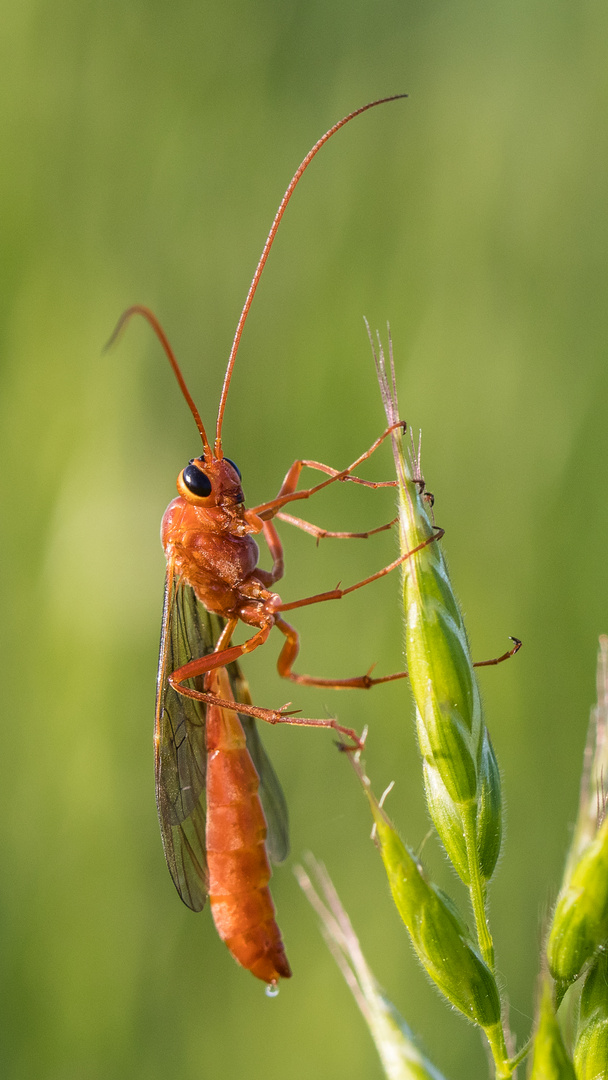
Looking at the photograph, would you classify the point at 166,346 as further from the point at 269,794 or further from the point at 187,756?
the point at 269,794

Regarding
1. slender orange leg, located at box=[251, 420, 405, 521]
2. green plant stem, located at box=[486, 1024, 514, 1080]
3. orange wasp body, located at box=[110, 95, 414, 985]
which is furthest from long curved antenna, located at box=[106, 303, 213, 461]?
green plant stem, located at box=[486, 1024, 514, 1080]

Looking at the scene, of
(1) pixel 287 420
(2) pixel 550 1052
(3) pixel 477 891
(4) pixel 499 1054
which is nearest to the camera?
(2) pixel 550 1052

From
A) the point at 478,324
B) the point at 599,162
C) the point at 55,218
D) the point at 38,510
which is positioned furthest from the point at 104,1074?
the point at 599,162

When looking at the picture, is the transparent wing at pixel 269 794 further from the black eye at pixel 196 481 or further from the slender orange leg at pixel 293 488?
the black eye at pixel 196 481

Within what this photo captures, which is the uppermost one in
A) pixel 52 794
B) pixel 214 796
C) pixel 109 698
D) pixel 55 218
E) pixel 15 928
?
pixel 55 218

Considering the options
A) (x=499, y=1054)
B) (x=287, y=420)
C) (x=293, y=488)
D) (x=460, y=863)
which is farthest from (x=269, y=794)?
(x=287, y=420)

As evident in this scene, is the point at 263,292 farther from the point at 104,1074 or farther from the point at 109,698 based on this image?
the point at 104,1074
